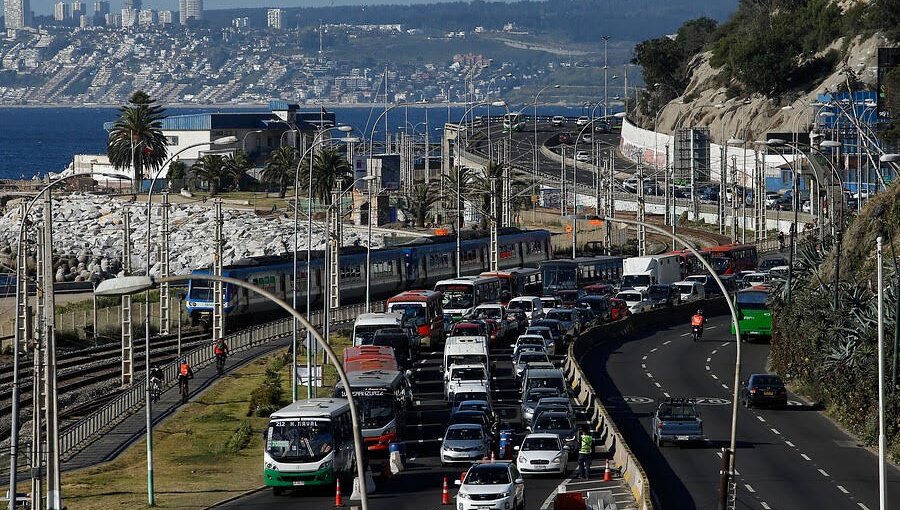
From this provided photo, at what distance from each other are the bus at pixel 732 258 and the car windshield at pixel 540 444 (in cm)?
5574

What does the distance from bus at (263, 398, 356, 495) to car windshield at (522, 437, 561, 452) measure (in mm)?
4911

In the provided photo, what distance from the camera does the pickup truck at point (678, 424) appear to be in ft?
149

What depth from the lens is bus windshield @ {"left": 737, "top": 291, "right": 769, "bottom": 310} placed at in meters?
71.3

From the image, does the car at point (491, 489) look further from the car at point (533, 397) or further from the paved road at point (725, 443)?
the car at point (533, 397)

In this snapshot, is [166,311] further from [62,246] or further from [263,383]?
[62,246]

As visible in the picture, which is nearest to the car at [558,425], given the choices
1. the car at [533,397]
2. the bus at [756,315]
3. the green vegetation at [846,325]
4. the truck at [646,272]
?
the car at [533,397]

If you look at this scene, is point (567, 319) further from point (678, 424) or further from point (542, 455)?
point (542, 455)

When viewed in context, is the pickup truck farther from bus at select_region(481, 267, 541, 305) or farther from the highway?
bus at select_region(481, 267, 541, 305)

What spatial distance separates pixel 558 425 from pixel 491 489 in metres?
9.71

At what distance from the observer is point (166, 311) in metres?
71.6

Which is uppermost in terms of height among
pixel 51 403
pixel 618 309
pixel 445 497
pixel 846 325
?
pixel 51 403

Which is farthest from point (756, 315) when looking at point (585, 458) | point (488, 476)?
point (488, 476)

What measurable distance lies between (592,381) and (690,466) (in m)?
17.2

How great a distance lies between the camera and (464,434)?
43656mm
